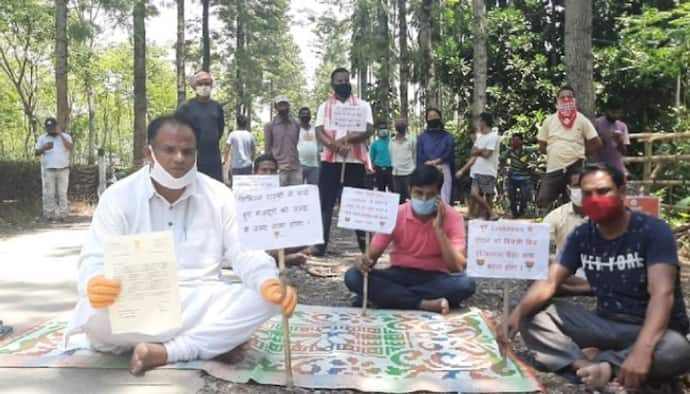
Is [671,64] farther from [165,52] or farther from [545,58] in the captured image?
[165,52]

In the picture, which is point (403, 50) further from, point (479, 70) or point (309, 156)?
point (309, 156)

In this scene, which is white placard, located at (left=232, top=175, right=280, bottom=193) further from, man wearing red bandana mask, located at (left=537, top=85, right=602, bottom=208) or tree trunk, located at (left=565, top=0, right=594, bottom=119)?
tree trunk, located at (left=565, top=0, right=594, bottom=119)

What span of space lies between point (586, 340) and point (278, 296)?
58.0 inches

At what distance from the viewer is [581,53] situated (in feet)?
23.5

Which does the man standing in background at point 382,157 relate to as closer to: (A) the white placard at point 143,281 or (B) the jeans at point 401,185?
(B) the jeans at point 401,185

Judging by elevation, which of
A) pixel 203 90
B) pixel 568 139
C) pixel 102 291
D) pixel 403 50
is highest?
pixel 403 50

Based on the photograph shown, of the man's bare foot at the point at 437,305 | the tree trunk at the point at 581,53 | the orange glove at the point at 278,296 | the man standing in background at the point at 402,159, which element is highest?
the tree trunk at the point at 581,53

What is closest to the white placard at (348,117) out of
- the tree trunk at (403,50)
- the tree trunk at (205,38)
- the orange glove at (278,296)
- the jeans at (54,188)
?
the orange glove at (278,296)

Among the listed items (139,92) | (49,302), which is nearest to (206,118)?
(49,302)

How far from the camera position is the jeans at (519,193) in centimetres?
1128

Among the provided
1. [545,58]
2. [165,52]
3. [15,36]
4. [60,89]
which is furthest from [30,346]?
[165,52]

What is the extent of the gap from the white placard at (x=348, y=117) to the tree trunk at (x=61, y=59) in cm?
757

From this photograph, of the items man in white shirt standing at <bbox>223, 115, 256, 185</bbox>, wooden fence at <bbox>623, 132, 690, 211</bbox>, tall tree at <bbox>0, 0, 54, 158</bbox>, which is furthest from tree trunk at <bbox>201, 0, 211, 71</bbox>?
wooden fence at <bbox>623, 132, 690, 211</bbox>

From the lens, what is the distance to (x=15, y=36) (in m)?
18.0
